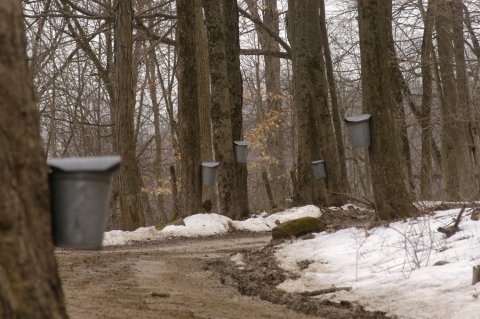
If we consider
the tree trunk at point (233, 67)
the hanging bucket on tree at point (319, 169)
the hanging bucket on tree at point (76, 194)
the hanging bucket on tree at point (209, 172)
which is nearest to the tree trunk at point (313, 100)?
the hanging bucket on tree at point (319, 169)

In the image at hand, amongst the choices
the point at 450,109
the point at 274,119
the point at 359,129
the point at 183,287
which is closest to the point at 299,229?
the point at 359,129

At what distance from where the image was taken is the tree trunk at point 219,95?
50.3 feet

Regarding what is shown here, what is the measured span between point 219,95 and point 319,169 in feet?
12.5

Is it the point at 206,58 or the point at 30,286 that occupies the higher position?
the point at 206,58

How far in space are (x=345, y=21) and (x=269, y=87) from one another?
19.2 feet

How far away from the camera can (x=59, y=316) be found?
2846 millimetres

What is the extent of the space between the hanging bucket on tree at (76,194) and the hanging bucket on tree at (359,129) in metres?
6.69

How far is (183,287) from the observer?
667cm

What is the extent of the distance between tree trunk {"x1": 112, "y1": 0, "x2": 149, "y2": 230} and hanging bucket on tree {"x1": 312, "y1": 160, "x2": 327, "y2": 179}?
15.8 ft

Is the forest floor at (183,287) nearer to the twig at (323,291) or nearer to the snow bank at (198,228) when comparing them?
the twig at (323,291)

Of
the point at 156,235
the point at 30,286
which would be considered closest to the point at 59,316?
the point at 30,286

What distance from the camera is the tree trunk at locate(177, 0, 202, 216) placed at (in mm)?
14938

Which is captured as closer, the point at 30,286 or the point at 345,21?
the point at 30,286

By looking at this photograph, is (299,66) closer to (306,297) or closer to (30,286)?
(306,297)
